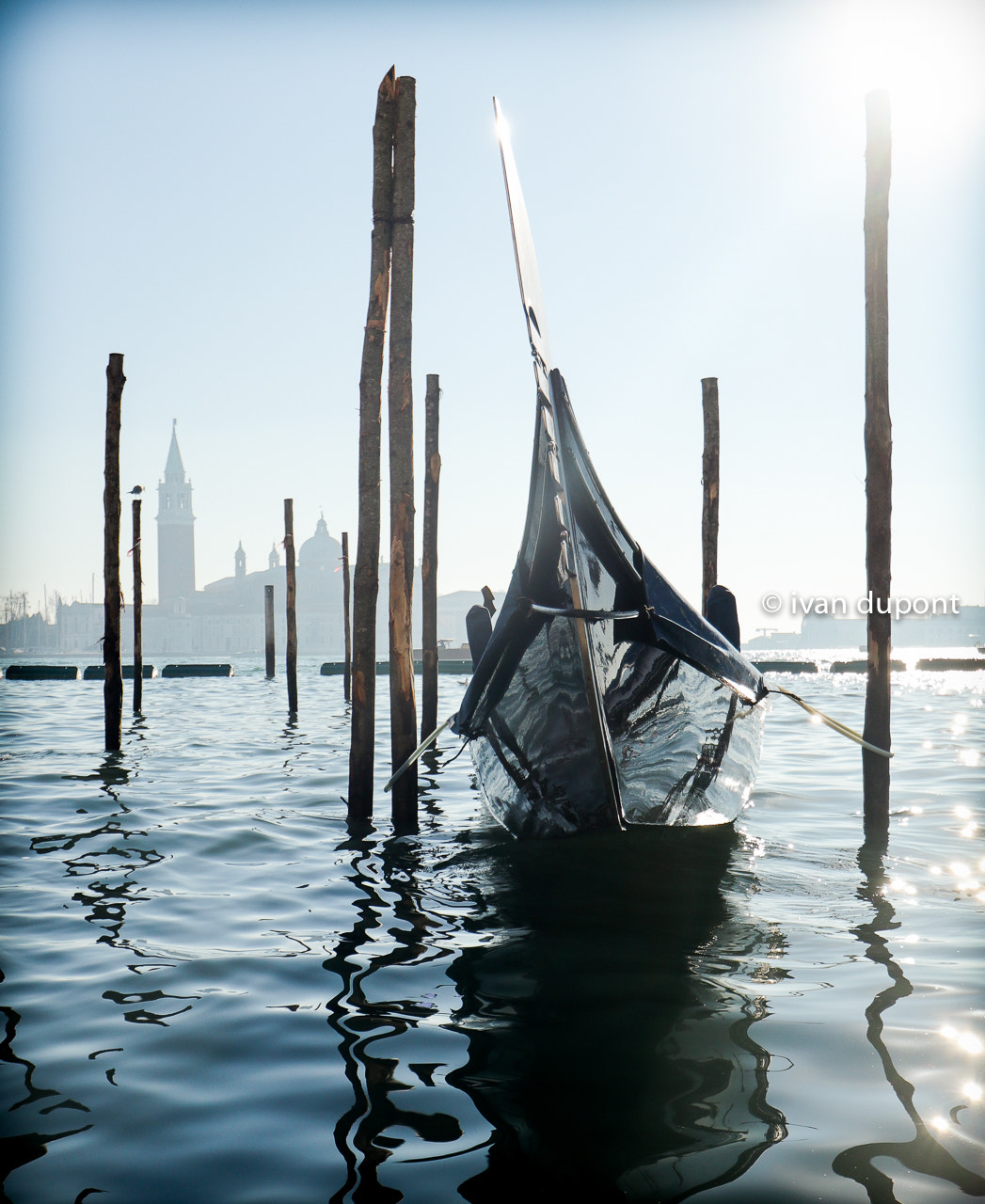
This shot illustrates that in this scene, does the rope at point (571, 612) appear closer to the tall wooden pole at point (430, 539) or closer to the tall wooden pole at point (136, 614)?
the tall wooden pole at point (430, 539)

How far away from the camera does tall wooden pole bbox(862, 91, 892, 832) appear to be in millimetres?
4879

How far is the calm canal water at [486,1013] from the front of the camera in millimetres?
1936

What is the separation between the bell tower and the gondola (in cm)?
13860

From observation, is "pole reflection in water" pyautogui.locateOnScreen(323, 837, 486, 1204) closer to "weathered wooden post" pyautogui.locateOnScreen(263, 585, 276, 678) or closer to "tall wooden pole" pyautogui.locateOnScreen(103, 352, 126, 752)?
"tall wooden pole" pyautogui.locateOnScreen(103, 352, 126, 752)

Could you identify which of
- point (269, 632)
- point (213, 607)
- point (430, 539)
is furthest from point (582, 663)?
point (213, 607)

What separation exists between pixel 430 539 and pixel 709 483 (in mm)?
2787

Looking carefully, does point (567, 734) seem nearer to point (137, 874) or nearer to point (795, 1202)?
point (137, 874)

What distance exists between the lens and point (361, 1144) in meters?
2.01

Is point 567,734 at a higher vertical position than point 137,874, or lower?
higher

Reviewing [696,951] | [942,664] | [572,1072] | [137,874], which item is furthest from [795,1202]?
[942,664]

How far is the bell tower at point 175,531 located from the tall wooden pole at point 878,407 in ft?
455

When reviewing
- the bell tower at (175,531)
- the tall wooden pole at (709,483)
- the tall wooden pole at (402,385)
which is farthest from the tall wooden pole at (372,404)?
the bell tower at (175,531)

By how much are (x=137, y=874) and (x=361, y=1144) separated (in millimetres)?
2704

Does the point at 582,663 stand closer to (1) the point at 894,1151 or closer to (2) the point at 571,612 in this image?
(2) the point at 571,612
